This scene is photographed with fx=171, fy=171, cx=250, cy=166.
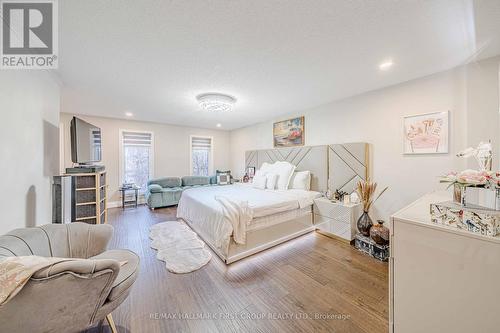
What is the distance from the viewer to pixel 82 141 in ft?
8.93

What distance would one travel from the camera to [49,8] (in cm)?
132

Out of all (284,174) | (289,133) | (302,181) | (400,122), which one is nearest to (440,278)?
(400,122)

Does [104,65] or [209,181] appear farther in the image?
[209,181]

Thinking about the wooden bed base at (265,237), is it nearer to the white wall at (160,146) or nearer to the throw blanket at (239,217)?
the throw blanket at (239,217)

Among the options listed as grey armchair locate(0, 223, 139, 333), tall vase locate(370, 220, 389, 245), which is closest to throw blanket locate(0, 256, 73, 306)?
grey armchair locate(0, 223, 139, 333)

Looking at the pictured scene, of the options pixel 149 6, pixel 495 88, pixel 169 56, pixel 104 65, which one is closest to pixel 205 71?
pixel 169 56

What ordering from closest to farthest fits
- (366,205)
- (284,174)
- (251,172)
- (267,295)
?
1. (267,295)
2. (366,205)
3. (284,174)
4. (251,172)

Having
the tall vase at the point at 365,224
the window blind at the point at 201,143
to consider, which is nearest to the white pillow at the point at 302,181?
the tall vase at the point at 365,224

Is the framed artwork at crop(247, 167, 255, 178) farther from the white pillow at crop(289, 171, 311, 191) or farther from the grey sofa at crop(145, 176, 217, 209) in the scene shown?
the white pillow at crop(289, 171, 311, 191)

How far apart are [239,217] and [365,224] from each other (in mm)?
1941

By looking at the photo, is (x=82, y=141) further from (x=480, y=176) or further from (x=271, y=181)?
(x=480, y=176)

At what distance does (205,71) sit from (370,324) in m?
3.07

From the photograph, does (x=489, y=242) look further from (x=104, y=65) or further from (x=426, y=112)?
(x=104, y=65)

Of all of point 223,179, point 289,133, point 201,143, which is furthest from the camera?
point 201,143
